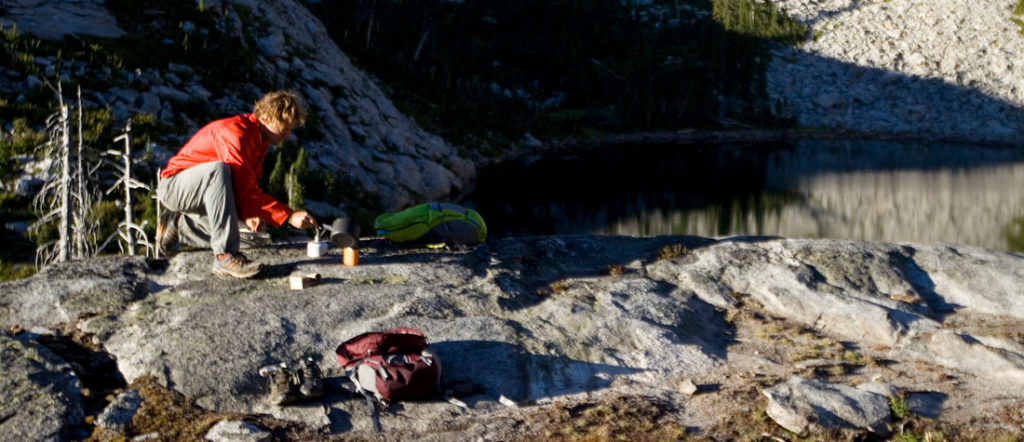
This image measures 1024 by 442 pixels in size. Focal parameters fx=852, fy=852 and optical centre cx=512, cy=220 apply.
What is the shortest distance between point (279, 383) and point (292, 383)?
0.35 feet

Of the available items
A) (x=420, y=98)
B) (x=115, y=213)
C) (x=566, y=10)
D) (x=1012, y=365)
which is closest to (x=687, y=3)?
(x=566, y=10)

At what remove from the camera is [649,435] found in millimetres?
6988

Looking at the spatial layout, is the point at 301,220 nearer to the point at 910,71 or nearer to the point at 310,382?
the point at 310,382

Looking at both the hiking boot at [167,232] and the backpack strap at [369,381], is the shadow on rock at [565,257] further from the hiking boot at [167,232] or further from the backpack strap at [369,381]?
the hiking boot at [167,232]

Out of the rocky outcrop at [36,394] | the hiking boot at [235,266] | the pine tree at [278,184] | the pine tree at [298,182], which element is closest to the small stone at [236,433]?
the rocky outcrop at [36,394]

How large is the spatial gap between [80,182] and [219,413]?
22.8ft

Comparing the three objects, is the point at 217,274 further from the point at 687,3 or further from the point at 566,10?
the point at 687,3

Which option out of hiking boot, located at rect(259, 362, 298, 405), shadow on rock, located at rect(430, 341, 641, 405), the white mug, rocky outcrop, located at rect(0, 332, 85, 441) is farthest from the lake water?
rocky outcrop, located at rect(0, 332, 85, 441)

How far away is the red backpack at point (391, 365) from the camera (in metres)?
7.22

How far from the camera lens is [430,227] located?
11.4 metres

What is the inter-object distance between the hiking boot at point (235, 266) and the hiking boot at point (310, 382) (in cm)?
220

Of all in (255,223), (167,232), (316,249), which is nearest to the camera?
(255,223)

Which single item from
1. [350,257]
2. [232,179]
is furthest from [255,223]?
[350,257]

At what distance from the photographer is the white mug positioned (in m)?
10.0
